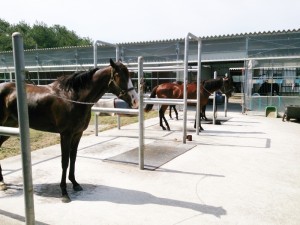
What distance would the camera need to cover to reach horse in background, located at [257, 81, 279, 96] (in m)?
11.6

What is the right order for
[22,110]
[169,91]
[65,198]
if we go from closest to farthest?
[22,110] < [65,198] < [169,91]

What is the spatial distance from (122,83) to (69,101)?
26.7 inches

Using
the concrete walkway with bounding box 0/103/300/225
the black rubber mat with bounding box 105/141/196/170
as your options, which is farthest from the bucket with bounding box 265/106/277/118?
the black rubber mat with bounding box 105/141/196/170

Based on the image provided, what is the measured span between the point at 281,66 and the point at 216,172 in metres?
8.86

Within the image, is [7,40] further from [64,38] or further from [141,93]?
[141,93]

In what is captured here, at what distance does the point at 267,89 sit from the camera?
11719 mm

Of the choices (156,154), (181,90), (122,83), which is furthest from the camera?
(181,90)

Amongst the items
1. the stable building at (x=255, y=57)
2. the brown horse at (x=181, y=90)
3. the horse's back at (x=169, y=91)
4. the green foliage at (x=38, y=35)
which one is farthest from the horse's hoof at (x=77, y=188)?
the green foliage at (x=38, y=35)

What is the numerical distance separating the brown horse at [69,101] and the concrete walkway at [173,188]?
1.26 ft

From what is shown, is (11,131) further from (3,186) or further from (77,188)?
(3,186)

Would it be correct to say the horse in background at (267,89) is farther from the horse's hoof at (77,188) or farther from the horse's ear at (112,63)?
the horse's hoof at (77,188)

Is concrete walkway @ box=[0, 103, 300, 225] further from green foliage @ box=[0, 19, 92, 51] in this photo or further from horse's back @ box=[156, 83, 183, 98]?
green foliage @ box=[0, 19, 92, 51]

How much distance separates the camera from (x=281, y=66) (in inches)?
438

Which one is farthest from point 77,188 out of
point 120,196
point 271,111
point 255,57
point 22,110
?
point 255,57
